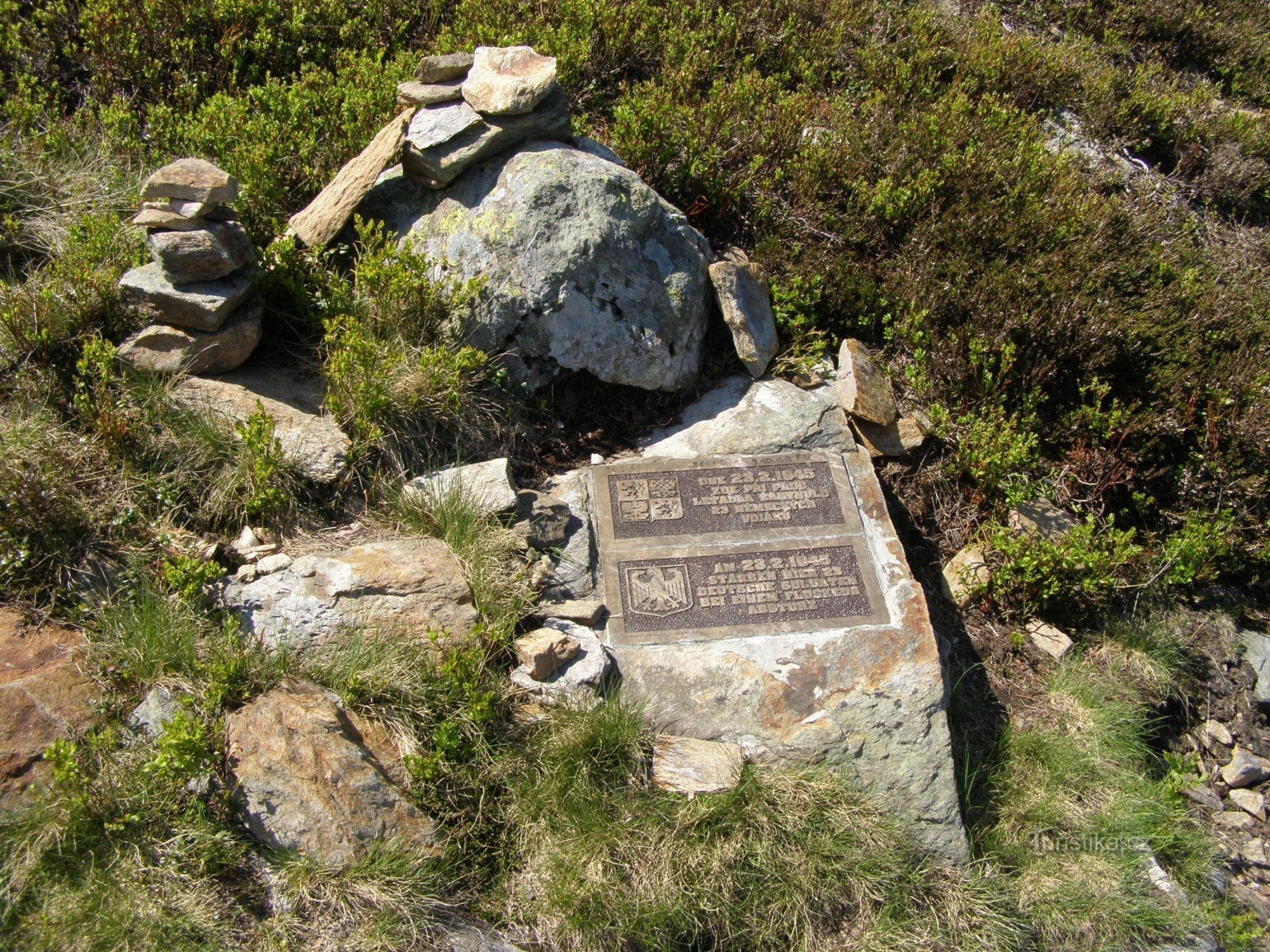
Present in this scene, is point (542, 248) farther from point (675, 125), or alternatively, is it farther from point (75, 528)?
point (75, 528)

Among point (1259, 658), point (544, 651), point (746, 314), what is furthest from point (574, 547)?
point (1259, 658)

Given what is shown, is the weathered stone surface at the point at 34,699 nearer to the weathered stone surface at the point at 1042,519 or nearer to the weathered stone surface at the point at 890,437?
the weathered stone surface at the point at 890,437

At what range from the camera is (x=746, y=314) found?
5520 millimetres

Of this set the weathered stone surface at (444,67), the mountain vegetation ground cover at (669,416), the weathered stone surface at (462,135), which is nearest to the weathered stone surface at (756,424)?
the mountain vegetation ground cover at (669,416)

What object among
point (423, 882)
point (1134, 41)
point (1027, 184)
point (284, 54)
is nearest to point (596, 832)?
point (423, 882)

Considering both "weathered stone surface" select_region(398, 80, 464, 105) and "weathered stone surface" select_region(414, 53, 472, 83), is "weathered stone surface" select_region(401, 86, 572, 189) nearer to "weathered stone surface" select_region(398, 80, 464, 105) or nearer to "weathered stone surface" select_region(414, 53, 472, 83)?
"weathered stone surface" select_region(398, 80, 464, 105)

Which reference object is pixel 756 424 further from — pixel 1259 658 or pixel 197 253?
pixel 1259 658

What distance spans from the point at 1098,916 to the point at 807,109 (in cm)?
567

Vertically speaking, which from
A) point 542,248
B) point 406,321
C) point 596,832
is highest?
point 542,248

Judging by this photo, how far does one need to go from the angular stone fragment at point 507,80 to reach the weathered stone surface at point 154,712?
11.4ft

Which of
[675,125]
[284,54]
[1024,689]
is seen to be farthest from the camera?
[284,54]

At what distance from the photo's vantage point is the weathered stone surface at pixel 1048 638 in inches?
202

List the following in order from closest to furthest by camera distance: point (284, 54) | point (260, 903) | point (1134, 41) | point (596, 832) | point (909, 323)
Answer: point (260, 903) → point (596, 832) → point (909, 323) → point (284, 54) → point (1134, 41)

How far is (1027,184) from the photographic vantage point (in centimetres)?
662
